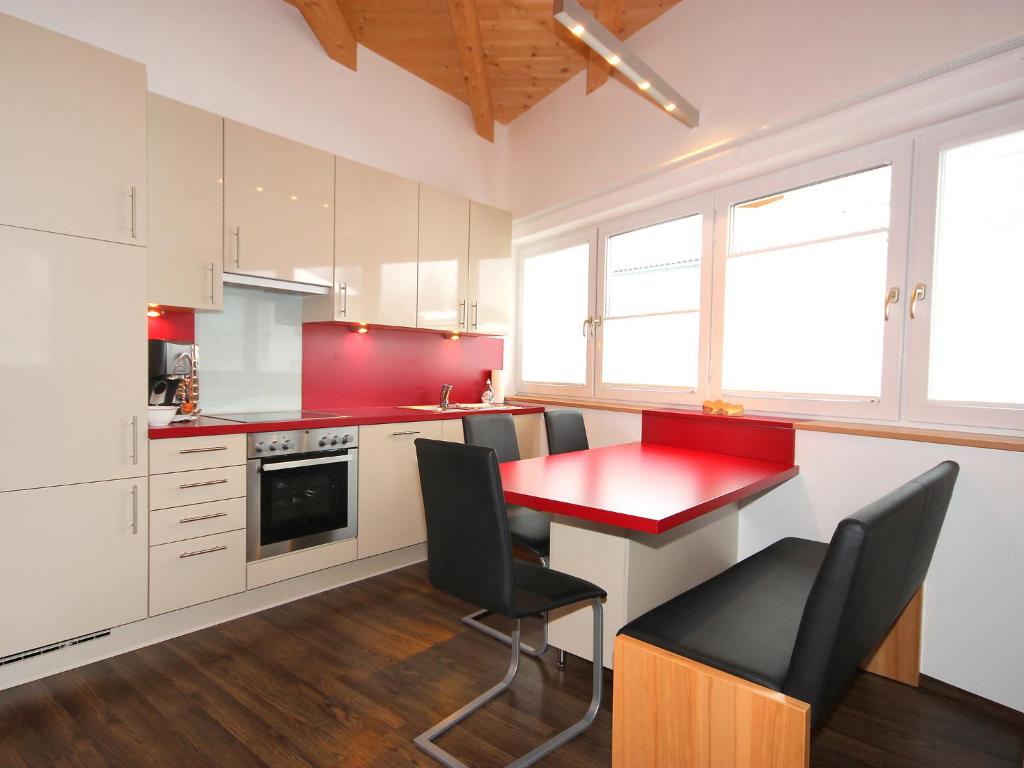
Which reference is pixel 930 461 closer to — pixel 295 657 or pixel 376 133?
pixel 295 657

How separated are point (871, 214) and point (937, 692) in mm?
2038

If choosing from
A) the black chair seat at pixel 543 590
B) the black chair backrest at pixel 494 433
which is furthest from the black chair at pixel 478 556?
the black chair backrest at pixel 494 433

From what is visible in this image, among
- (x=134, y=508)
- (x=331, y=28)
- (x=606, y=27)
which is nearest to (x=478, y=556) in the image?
(x=134, y=508)

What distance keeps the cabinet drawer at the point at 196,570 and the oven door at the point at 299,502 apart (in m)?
0.09

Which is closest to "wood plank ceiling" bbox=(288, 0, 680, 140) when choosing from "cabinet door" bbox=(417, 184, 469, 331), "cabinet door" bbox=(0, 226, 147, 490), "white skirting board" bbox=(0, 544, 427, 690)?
"cabinet door" bbox=(417, 184, 469, 331)

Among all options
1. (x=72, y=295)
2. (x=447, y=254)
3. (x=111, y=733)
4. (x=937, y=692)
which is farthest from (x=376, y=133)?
(x=937, y=692)

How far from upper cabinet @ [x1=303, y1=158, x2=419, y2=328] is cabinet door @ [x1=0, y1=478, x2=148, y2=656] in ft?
4.69

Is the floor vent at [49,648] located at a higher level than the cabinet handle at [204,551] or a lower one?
lower

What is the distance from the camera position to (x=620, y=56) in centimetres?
230

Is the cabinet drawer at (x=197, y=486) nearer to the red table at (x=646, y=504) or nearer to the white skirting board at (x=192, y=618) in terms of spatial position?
the white skirting board at (x=192, y=618)

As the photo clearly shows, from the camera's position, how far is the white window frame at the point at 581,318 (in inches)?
157

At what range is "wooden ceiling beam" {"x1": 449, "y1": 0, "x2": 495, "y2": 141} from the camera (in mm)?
3262

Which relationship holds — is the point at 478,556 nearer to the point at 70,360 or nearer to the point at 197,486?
the point at 197,486

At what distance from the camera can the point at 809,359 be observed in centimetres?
276
